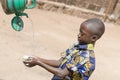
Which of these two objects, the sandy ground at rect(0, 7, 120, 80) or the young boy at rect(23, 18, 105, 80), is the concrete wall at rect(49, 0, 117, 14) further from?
the young boy at rect(23, 18, 105, 80)

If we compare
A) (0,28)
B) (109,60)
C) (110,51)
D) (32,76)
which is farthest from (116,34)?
(32,76)

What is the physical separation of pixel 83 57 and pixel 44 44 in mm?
3488

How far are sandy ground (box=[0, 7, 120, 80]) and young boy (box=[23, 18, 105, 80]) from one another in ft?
6.61

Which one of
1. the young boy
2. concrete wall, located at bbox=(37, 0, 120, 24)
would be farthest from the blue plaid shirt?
concrete wall, located at bbox=(37, 0, 120, 24)

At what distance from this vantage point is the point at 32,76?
15.0 feet

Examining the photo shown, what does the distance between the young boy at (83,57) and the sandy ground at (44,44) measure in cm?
201

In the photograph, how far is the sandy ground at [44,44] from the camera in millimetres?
4715

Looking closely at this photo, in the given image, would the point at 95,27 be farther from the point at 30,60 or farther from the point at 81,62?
the point at 30,60

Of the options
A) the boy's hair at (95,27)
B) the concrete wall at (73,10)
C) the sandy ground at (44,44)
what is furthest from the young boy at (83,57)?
the concrete wall at (73,10)

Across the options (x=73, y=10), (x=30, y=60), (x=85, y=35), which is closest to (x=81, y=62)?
(x=85, y=35)

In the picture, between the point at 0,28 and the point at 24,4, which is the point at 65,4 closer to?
the point at 0,28

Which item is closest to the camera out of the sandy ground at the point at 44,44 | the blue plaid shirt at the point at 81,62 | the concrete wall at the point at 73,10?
the blue plaid shirt at the point at 81,62

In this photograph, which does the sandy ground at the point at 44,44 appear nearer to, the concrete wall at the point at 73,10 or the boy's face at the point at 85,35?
the concrete wall at the point at 73,10

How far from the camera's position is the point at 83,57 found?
7.93ft
